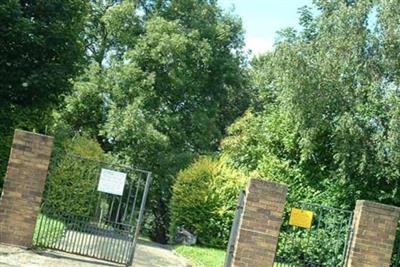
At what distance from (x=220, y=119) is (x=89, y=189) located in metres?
18.8

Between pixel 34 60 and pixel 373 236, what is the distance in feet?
37.7

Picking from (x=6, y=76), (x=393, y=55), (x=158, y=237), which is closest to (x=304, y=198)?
(x=393, y=55)

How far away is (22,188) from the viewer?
11.0m

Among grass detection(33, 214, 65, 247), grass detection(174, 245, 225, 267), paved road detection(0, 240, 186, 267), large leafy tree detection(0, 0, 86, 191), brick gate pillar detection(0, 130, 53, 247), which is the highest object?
large leafy tree detection(0, 0, 86, 191)

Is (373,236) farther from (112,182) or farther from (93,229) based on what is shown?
(93,229)

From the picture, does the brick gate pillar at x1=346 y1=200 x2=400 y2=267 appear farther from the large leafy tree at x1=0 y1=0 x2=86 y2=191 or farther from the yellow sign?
the large leafy tree at x1=0 y1=0 x2=86 y2=191

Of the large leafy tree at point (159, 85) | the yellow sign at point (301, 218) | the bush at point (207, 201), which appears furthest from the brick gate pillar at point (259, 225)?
the large leafy tree at point (159, 85)

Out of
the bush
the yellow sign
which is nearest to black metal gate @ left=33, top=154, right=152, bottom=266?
the yellow sign

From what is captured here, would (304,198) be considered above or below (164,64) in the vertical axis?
below

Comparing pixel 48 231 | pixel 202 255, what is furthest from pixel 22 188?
pixel 202 255

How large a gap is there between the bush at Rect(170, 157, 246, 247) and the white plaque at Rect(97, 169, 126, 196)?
876 cm

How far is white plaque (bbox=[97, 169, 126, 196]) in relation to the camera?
11.5 metres

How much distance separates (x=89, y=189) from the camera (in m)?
16.8

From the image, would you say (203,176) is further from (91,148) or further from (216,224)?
(91,148)
